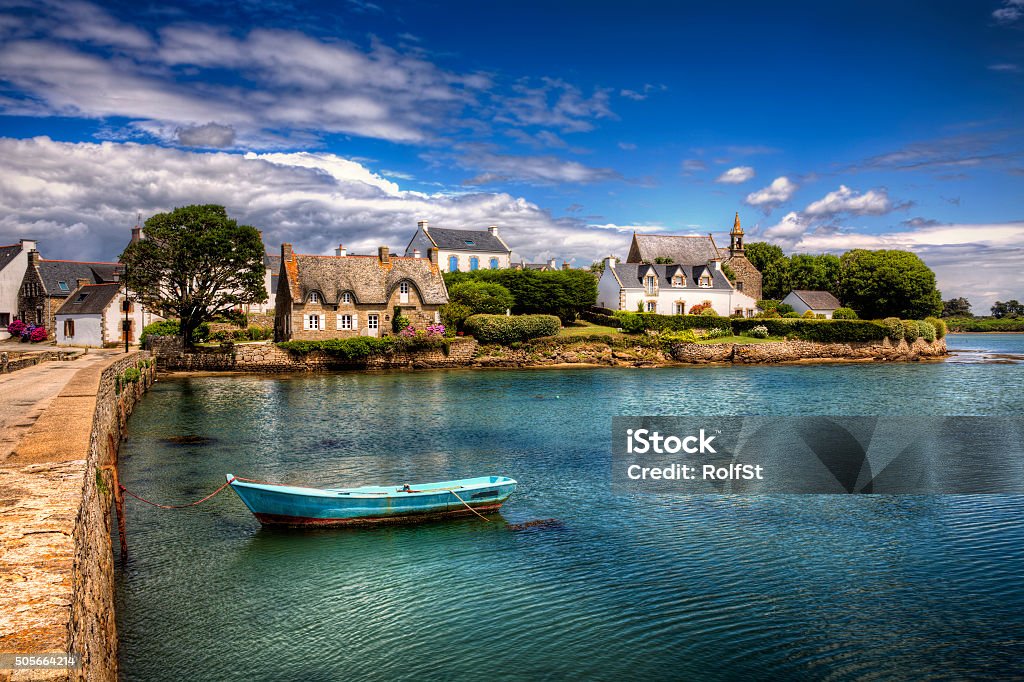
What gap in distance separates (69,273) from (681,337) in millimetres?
61969

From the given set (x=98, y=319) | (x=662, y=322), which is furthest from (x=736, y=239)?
(x=98, y=319)

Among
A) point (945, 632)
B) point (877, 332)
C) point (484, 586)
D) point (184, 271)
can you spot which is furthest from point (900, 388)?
point (184, 271)

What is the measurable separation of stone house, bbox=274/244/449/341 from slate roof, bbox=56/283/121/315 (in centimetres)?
1422

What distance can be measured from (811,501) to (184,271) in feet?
164

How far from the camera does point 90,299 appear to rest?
201ft

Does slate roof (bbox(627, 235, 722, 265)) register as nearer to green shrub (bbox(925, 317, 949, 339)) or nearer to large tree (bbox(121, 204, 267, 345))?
green shrub (bbox(925, 317, 949, 339))

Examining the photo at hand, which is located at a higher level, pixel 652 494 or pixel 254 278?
pixel 254 278

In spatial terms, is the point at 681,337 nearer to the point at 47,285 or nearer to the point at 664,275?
the point at 664,275

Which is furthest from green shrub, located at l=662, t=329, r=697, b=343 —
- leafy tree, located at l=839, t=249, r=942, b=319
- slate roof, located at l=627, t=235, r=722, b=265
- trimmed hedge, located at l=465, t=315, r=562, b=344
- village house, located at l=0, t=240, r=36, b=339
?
village house, located at l=0, t=240, r=36, b=339

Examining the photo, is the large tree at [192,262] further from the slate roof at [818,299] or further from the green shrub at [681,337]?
the slate roof at [818,299]

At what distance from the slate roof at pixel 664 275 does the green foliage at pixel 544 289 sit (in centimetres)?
434

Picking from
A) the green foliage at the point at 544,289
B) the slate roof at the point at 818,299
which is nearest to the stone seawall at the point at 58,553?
the green foliage at the point at 544,289

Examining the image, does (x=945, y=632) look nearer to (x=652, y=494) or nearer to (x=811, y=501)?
(x=811, y=501)

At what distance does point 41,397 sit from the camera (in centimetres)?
2086
